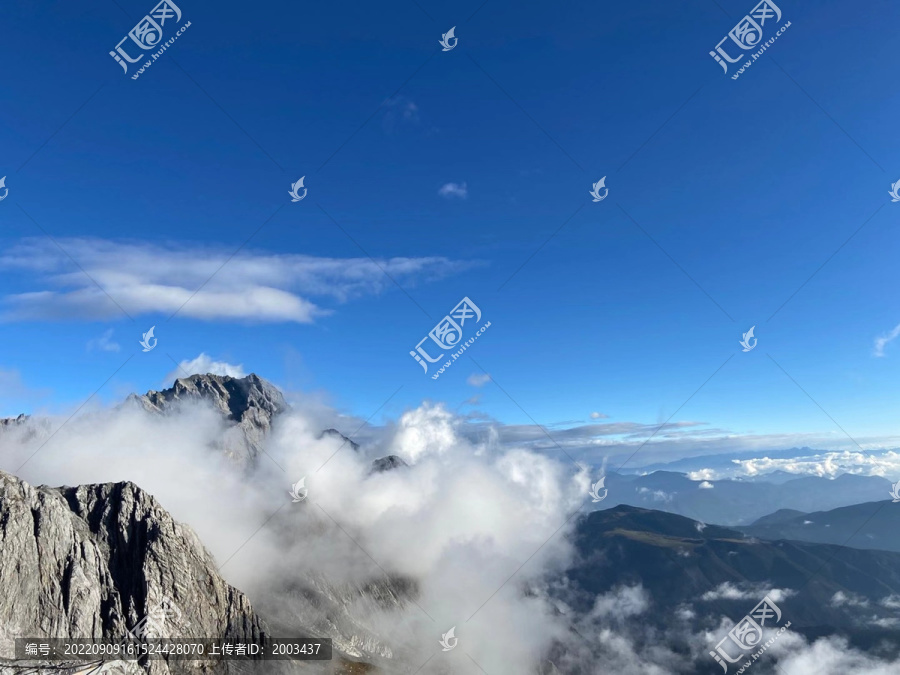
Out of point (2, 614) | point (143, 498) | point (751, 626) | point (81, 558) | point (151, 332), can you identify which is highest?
point (151, 332)

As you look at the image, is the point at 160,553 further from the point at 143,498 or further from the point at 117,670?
the point at 117,670

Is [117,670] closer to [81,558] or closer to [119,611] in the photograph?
[119,611]

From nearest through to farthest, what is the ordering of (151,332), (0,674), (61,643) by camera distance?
(0,674), (151,332), (61,643)

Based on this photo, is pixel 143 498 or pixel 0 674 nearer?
pixel 0 674

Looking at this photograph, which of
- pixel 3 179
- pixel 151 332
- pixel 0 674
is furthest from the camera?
pixel 151 332

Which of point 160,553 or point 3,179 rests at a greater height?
→ point 3,179

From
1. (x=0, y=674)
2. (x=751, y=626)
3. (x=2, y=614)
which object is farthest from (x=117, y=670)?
(x=751, y=626)

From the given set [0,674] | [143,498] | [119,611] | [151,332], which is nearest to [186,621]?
[119,611]
